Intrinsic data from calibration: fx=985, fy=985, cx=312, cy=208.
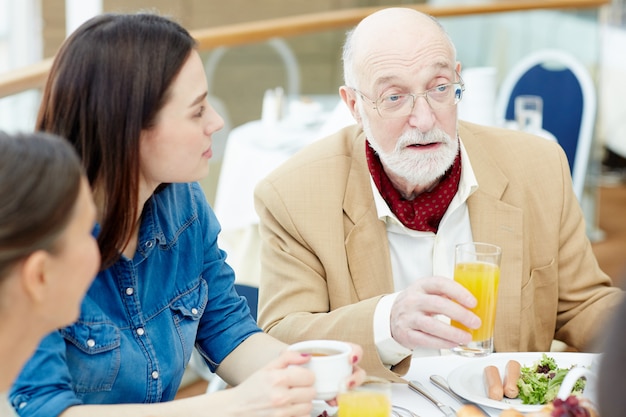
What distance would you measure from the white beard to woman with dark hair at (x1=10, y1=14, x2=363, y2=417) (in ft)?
1.83

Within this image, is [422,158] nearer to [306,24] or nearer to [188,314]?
[188,314]

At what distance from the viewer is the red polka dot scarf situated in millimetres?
2410

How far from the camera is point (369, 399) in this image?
5.15 feet

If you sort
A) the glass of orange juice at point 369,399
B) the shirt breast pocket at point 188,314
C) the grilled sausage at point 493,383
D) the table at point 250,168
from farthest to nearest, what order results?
the table at point 250,168, the shirt breast pocket at point 188,314, the grilled sausage at point 493,383, the glass of orange juice at point 369,399

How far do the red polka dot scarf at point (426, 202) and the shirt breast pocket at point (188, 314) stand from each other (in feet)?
1.92

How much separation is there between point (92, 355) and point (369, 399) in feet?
1.84

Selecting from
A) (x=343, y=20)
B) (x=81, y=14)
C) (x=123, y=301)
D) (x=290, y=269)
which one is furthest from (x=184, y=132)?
(x=81, y=14)

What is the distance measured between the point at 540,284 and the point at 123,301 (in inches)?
42.2

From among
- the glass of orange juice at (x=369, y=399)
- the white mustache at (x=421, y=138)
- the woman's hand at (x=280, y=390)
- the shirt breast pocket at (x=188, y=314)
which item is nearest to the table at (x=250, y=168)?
the white mustache at (x=421, y=138)

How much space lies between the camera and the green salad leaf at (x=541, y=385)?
1.87 m

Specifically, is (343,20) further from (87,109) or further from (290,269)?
(87,109)

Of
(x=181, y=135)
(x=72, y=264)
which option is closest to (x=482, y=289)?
(x=181, y=135)

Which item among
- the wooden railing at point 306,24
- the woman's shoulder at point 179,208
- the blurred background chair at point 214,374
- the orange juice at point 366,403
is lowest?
the blurred background chair at point 214,374

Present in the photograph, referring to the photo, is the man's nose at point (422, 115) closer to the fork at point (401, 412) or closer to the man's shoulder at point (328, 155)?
the man's shoulder at point (328, 155)
